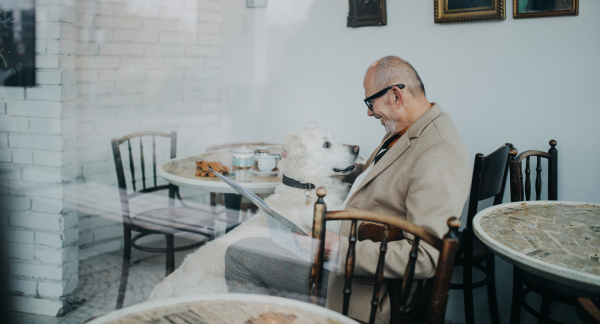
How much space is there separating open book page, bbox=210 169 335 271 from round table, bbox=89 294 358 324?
0.84 ft

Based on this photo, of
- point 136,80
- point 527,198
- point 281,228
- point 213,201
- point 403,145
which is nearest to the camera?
point 281,228

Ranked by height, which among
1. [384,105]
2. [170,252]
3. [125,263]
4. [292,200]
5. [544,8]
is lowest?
[125,263]

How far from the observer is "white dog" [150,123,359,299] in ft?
5.72

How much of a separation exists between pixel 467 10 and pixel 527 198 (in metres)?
1.09

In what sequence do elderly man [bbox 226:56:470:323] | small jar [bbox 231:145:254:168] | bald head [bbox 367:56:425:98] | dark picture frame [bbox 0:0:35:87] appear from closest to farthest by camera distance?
elderly man [bbox 226:56:470:323]
bald head [bbox 367:56:425:98]
dark picture frame [bbox 0:0:35:87]
small jar [bbox 231:145:254:168]

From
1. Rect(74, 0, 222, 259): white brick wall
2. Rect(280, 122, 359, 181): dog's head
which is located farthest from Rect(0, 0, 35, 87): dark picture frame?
Rect(280, 122, 359, 181): dog's head

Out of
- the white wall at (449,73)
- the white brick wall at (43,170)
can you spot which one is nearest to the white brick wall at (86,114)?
the white brick wall at (43,170)

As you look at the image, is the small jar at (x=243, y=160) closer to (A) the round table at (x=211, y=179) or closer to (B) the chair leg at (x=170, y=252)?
(A) the round table at (x=211, y=179)

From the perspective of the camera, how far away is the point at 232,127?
Answer: 11.8 feet

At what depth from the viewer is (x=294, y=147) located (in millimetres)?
2055

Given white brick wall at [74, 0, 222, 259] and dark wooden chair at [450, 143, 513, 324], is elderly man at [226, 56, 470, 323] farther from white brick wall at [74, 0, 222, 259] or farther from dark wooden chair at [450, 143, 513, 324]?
white brick wall at [74, 0, 222, 259]

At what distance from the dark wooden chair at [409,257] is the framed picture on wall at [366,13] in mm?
1873

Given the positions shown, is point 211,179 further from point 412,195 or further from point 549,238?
point 549,238

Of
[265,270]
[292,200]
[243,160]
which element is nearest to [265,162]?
[243,160]
